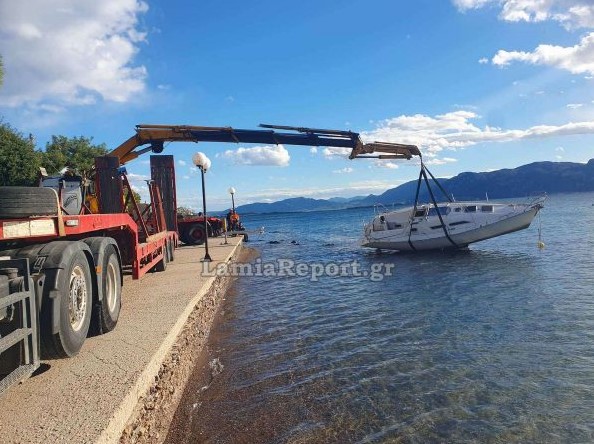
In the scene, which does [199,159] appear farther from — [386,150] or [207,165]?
[386,150]

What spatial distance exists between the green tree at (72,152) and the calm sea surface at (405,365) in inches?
813

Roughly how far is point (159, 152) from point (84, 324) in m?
12.0

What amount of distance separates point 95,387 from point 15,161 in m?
23.4

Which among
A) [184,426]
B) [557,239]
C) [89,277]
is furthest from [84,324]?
[557,239]

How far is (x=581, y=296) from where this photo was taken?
38.4ft

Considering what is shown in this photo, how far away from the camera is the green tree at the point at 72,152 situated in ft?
93.5

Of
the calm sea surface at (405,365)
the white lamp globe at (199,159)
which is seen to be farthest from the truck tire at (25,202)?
the white lamp globe at (199,159)

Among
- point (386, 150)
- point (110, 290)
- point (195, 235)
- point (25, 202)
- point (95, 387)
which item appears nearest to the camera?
point (25, 202)

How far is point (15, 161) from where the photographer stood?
77.3ft

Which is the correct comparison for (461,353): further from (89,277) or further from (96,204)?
(96,204)

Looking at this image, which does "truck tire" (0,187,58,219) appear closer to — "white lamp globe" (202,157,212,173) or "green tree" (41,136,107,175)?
"white lamp globe" (202,157,212,173)

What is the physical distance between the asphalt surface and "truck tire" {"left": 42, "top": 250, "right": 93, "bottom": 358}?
0.32m

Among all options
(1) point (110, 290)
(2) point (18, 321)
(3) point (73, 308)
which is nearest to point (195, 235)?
(1) point (110, 290)

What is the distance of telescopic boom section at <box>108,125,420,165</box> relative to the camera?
52.3ft
